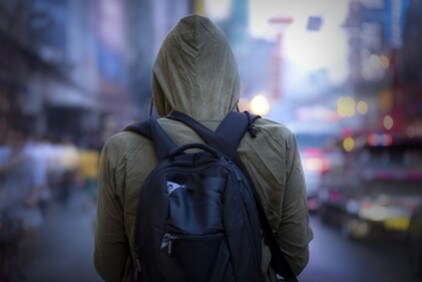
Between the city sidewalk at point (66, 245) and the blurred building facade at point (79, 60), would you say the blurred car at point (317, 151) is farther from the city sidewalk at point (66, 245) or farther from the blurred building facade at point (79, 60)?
the city sidewalk at point (66, 245)

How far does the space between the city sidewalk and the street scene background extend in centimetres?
2

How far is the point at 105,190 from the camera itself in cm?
167

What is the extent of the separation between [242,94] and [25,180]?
7.65 feet

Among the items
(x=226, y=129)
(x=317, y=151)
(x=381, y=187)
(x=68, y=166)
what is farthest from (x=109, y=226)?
(x=317, y=151)

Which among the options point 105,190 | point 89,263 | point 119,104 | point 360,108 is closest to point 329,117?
point 360,108

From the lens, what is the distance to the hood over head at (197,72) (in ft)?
5.67

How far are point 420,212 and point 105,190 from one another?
210 inches

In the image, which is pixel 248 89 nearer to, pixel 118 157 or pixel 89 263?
pixel 89 263

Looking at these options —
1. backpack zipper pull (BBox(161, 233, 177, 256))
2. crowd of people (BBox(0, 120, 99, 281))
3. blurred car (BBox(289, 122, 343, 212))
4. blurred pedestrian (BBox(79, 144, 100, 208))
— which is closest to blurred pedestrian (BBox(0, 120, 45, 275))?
crowd of people (BBox(0, 120, 99, 281))

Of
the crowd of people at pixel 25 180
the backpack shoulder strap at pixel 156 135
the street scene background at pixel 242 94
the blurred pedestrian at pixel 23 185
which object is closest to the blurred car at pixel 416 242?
the street scene background at pixel 242 94

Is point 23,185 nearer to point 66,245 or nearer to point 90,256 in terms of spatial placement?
point 66,245

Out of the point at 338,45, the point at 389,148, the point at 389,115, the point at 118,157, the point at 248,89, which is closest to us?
the point at 118,157

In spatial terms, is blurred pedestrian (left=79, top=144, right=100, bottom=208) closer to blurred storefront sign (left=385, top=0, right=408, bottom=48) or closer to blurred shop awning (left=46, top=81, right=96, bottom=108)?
blurred shop awning (left=46, top=81, right=96, bottom=108)

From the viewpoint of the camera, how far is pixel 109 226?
66.2 inches
